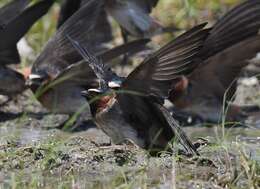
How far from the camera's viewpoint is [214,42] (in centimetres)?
699

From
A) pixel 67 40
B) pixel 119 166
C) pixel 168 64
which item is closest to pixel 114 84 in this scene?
pixel 168 64

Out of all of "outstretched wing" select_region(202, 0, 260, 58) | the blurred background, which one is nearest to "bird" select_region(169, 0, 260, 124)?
"outstretched wing" select_region(202, 0, 260, 58)

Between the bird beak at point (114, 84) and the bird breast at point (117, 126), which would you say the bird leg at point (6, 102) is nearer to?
the bird breast at point (117, 126)

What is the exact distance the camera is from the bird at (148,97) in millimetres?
5066

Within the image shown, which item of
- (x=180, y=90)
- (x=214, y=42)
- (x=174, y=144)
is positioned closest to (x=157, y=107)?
(x=174, y=144)

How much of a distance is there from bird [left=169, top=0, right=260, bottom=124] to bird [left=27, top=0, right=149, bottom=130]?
637 millimetres

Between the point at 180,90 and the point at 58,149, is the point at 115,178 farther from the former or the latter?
the point at 180,90

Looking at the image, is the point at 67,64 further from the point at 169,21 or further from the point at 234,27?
the point at 169,21

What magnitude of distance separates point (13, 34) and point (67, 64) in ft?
1.84

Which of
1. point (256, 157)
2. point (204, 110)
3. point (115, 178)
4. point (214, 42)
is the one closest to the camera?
point (115, 178)

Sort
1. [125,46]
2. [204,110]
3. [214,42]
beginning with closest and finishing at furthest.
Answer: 1. [214,42]
2. [125,46]
3. [204,110]

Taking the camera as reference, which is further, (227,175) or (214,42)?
(214,42)

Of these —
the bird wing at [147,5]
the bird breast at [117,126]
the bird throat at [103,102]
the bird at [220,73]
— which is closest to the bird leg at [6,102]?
the bird at [220,73]

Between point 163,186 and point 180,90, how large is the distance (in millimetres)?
3495
